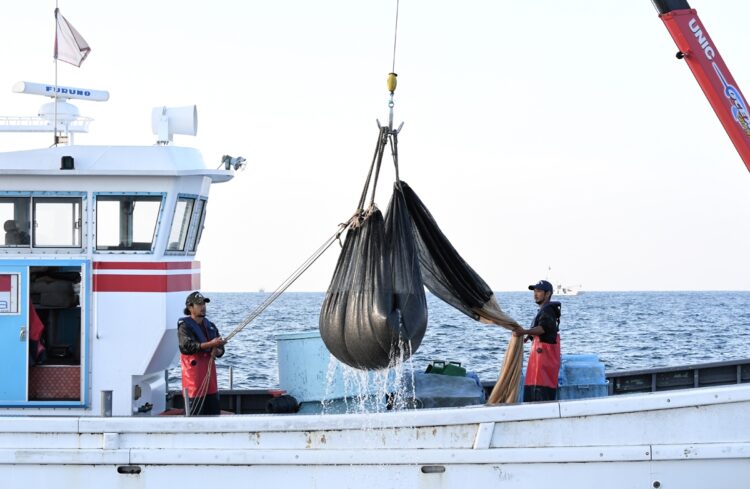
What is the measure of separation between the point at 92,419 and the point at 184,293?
5.70 feet

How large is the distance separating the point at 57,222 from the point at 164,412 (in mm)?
1901

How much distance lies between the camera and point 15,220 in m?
9.38

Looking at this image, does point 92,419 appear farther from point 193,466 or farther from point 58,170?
point 58,170

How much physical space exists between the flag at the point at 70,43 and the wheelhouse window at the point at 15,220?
77.6 inches

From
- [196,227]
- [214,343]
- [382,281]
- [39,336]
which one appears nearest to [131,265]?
[196,227]

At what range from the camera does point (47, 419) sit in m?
8.32

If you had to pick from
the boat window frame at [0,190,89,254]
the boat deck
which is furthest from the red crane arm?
the boat window frame at [0,190,89,254]

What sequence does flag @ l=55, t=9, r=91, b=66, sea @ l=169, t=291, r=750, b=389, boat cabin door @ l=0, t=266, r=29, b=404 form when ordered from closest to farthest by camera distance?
boat cabin door @ l=0, t=266, r=29, b=404
flag @ l=55, t=9, r=91, b=66
sea @ l=169, t=291, r=750, b=389

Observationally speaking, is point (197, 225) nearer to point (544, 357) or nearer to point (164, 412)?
point (164, 412)

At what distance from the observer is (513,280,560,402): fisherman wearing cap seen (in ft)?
29.3

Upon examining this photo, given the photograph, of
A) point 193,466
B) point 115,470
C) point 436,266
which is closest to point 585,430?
point 436,266

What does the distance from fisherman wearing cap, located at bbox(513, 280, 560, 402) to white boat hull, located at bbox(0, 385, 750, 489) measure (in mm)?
1017

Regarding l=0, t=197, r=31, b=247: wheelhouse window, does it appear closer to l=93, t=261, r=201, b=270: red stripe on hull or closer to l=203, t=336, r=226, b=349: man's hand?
l=93, t=261, r=201, b=270: red stripe on hull

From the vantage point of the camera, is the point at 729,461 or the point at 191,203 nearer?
the point at 729,461
